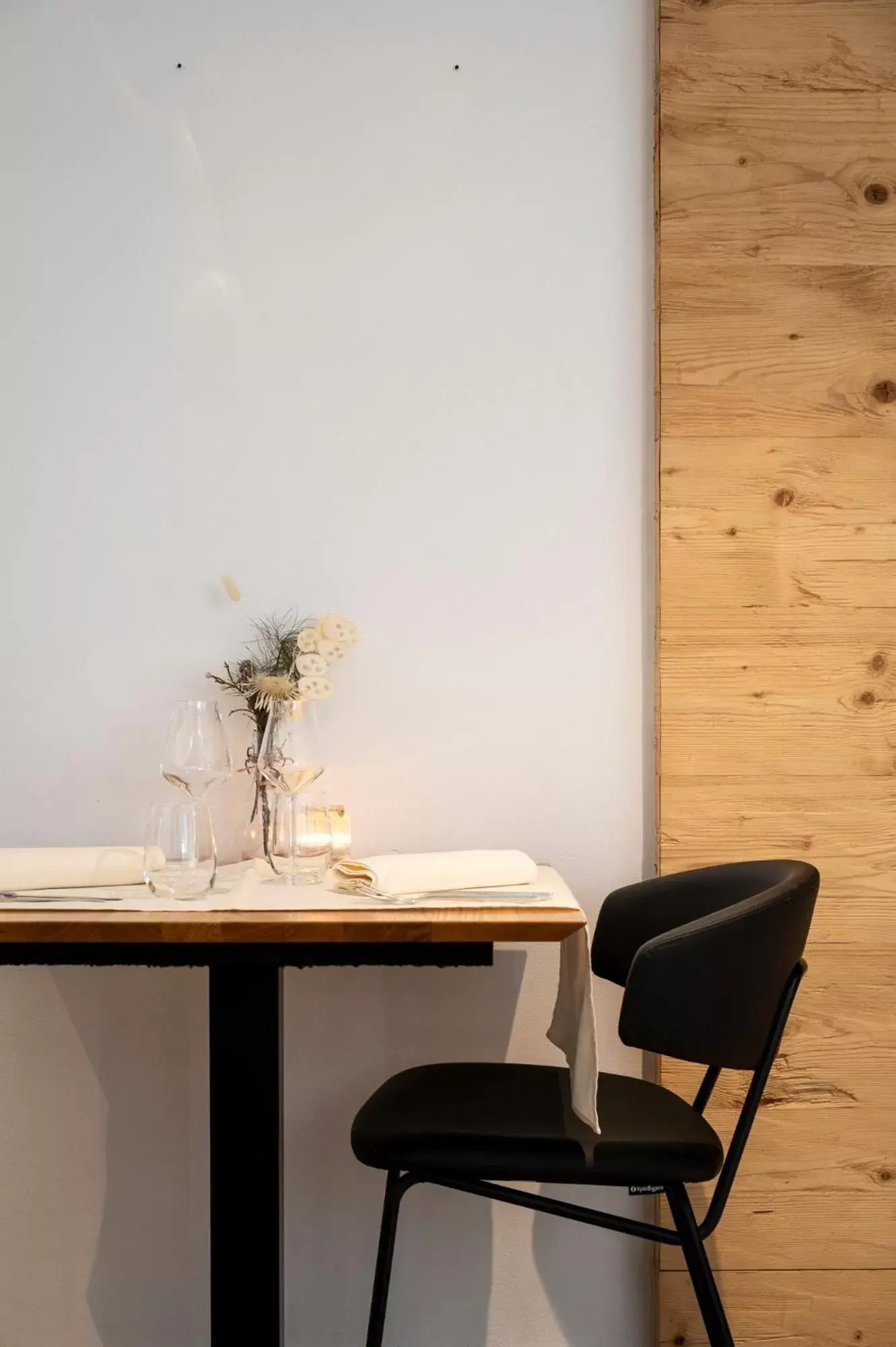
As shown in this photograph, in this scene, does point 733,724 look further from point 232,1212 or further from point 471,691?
point 232,1212

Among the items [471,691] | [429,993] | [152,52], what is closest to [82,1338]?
[429,993]

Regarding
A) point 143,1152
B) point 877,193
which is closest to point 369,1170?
point 143,1152

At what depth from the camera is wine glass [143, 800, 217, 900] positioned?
1.51 meters

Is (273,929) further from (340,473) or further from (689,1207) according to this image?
(340,473)

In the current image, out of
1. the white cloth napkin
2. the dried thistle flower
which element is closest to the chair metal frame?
the white cloth napkin

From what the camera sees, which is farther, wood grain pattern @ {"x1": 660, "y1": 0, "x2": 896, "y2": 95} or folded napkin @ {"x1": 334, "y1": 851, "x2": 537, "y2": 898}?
wood grain pattern @ {"x1": 660, "y1": 0, "x2": 896, "y2": 95}

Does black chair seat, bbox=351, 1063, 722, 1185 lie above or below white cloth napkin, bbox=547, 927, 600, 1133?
below

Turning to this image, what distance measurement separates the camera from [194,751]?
1.64 meters

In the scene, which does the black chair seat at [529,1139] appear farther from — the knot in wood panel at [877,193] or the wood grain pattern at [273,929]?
the knot in wood panel at [877,193]

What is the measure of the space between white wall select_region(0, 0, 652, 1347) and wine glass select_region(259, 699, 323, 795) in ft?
0.37

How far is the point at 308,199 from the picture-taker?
6.63ft

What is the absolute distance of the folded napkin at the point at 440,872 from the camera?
1.52 m

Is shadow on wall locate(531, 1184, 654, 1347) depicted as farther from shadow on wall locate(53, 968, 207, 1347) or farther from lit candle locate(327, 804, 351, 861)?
lit candle locate(327, 804, 351, 861)

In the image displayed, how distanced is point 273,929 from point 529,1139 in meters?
0.45
